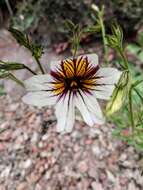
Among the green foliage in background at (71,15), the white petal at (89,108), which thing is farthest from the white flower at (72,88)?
the green foliage in background at (71,15)

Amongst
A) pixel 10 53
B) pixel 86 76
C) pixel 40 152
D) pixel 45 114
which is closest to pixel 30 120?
pixel 45 114

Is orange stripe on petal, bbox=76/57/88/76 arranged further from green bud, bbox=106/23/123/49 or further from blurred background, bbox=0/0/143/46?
blurred background, bbox=0/0/143/46

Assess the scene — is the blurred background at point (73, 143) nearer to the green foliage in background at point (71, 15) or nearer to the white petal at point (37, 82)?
the green foliage in background at point (71, 15)

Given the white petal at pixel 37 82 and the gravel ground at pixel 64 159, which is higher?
the white petal at pixel 37 82

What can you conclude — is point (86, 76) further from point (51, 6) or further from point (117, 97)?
point (51, 6)

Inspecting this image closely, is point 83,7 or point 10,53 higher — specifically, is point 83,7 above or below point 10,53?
above
